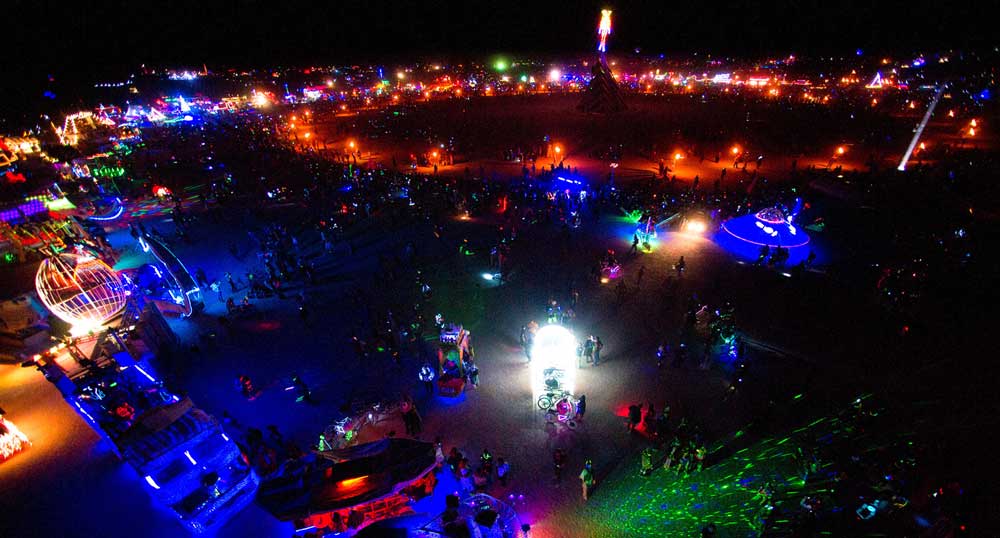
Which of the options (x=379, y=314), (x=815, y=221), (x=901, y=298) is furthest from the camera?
(x=815, y=221)

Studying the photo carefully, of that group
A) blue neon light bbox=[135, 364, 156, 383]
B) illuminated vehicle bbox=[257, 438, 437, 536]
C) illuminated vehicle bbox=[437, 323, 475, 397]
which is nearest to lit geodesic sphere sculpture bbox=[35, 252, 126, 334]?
blue neon light bbox=[135, 364, 156, 383]

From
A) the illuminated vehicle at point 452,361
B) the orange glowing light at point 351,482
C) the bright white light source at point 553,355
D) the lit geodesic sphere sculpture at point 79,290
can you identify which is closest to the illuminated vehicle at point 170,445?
the orange glowing light at point 351,482

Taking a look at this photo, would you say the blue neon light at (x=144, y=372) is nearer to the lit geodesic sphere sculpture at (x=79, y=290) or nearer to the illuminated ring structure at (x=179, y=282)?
the lit geodesic sphere sculpture at (x=79, y=290)

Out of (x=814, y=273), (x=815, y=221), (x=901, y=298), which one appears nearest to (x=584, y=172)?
(x=815, y=221)

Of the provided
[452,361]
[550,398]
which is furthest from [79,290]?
[550,398]

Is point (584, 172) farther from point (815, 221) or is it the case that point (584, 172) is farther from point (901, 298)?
point (901, 298)

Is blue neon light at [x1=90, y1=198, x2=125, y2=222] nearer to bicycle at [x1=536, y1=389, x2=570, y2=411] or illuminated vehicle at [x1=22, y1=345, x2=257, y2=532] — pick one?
illuminated vehicle at [x1=22, y1=345, x2=257, y2=532]

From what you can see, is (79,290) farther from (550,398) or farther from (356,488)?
(550,398)
